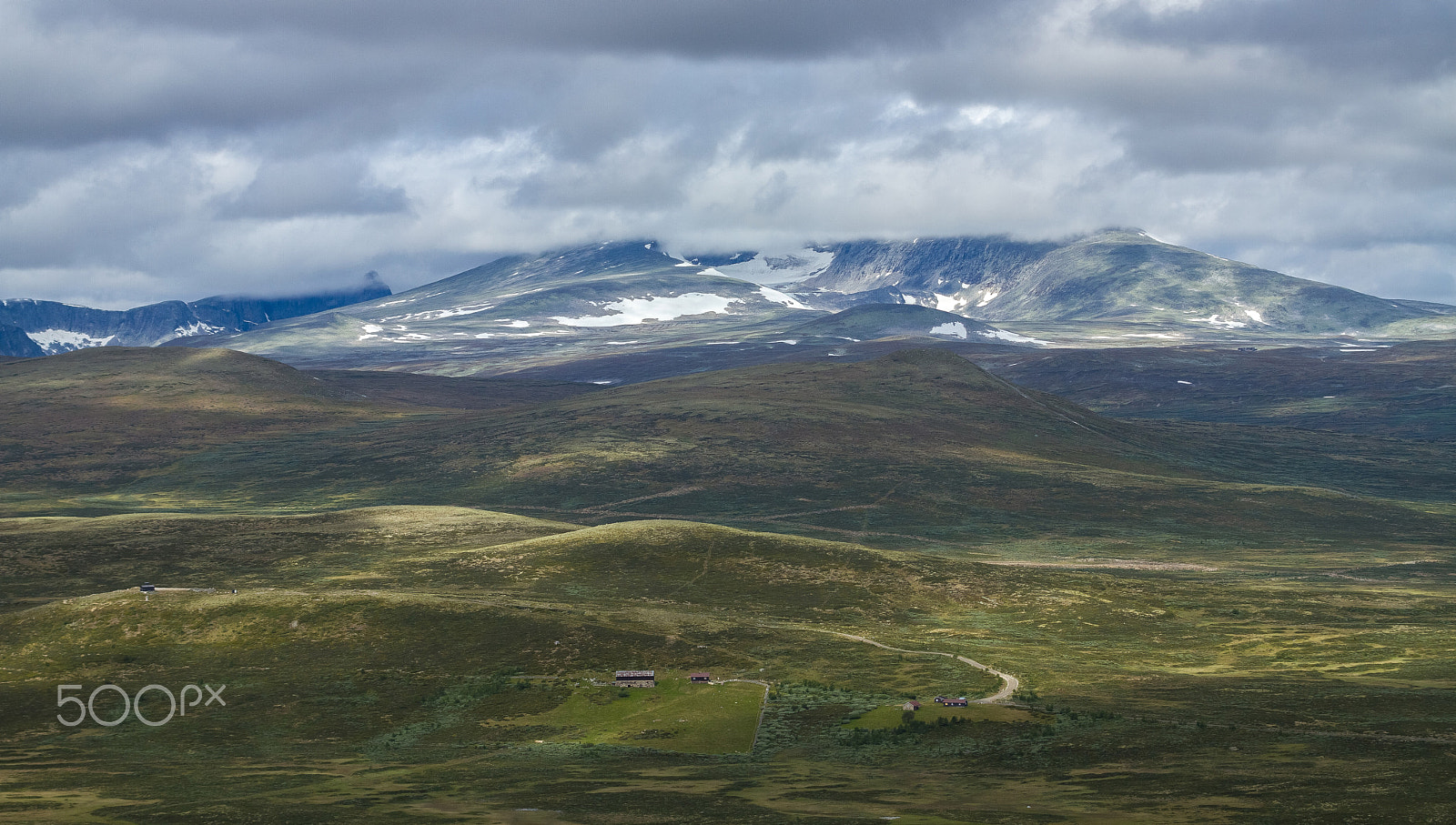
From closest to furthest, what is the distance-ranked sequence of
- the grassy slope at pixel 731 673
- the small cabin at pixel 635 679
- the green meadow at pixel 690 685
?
the grassy slope at pixel 731 673 < the green meadow at pixel 690 685 < the small cabin at pixel 635 679

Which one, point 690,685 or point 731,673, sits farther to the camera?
point 731,673

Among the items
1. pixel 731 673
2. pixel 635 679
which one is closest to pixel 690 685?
pixel 635 679

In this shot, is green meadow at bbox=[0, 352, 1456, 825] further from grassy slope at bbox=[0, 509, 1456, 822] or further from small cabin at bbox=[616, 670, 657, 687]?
small cabin at bbox=[616, 670, 657, 687]

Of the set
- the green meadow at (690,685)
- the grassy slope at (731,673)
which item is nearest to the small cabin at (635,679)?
the green meadow at (690,685)

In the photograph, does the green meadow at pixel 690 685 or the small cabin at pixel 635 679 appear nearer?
the green meadow at pixel 690 685

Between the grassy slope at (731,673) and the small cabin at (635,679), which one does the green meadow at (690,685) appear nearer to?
the grassy slope at (731,673)

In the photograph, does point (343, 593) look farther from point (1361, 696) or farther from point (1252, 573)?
point (1252, 573)

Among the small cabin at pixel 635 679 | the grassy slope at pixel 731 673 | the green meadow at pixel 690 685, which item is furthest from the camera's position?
the small cabin at pixel 635 679

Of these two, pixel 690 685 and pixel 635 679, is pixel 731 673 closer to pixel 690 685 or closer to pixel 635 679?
pixel 690 685
